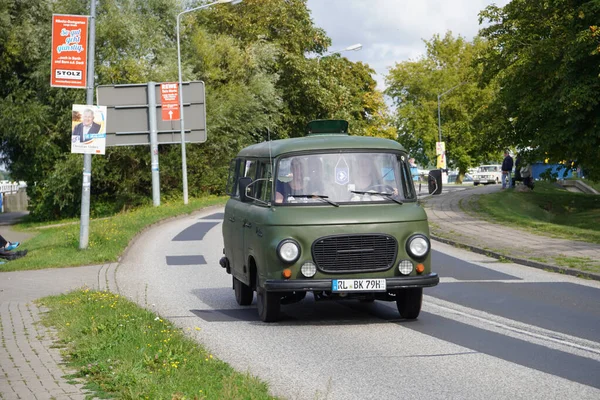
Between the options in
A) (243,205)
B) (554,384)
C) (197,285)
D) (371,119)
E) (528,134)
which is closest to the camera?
(554,384)

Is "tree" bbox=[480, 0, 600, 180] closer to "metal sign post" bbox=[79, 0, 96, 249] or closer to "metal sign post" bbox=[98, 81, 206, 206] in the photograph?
"metal sign post" bbox=[98, 81, 206, 206]

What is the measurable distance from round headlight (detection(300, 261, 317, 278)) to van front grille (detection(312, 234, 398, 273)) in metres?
0.06

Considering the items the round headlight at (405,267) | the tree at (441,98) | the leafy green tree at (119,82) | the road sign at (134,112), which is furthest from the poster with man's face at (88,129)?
the tree at (441,98)

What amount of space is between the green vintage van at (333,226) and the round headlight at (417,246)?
1cm

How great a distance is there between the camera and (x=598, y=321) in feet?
36.0

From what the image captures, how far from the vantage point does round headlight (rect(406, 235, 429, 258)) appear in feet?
36.6

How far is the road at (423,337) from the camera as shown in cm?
771

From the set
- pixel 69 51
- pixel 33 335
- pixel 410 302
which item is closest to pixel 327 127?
pixel 410 302

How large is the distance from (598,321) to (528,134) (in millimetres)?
26158

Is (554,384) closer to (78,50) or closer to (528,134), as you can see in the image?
(78,50)

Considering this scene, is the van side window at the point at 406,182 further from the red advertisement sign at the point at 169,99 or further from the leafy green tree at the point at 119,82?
the leafy green tree at the point at 119,82

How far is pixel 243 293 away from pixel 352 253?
8.45 feet

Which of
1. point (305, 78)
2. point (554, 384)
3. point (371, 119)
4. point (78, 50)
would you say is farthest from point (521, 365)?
point (371, 119)

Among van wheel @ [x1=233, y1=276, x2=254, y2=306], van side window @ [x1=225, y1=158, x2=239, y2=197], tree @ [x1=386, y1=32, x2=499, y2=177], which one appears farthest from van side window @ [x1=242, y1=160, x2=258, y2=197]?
tree @ [x1=386, y1=32, x2=499, y2=177]
